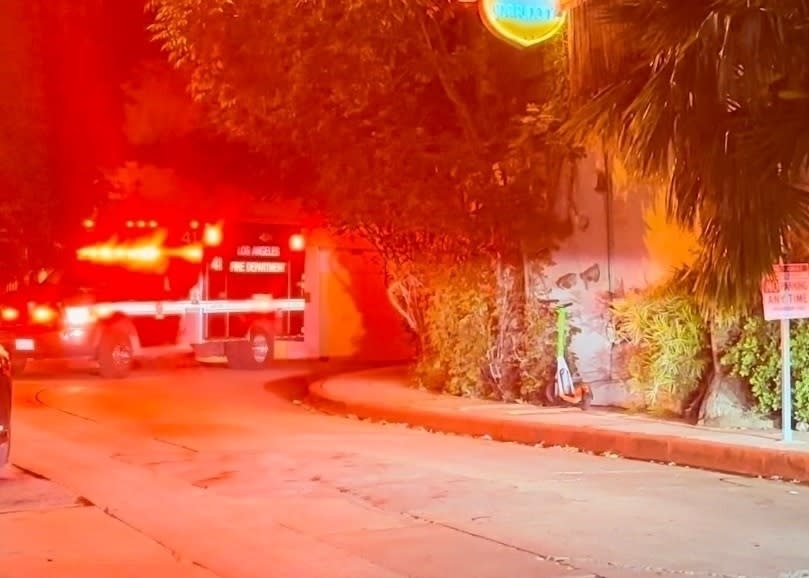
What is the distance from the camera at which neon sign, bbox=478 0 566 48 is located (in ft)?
49.5

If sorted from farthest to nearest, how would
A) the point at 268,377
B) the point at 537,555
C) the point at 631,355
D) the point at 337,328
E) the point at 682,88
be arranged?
the point at 337,328
the point at 268,377
the point at 631,355
the point at 537,555
the point at 682,88

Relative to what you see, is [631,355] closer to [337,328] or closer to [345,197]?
[345,197]

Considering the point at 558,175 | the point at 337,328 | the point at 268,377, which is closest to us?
the point at 558,175

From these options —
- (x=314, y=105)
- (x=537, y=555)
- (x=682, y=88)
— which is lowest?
Answer: (x=537, y=555)

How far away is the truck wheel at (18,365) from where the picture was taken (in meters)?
22.8

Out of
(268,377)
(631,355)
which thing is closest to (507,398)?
(631,355)

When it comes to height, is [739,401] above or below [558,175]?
below

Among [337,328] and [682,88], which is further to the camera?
[337,328]

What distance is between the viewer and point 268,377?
2445cm

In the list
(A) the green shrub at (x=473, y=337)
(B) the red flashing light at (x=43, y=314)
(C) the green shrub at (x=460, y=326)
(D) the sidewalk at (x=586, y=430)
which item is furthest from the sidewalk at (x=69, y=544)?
(B) the red flashing light at (x=43, y=314)

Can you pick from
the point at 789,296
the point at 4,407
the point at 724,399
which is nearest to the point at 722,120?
the point at 789,296

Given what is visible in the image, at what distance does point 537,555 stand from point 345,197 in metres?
10.9

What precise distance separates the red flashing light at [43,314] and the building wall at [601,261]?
9.50 meters

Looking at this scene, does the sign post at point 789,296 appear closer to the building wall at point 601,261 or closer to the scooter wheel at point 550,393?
the building wall at point 601,261
